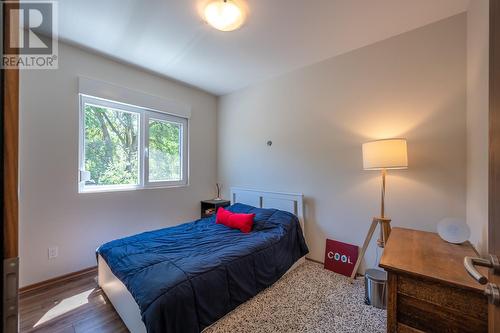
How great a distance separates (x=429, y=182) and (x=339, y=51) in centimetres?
173

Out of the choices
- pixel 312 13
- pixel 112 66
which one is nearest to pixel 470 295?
pixel 312 13

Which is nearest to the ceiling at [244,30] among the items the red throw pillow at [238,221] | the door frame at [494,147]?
the door frame at [494,147]

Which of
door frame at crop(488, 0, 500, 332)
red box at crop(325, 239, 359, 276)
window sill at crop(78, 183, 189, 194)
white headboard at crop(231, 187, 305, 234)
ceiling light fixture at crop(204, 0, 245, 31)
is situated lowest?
red box at crop(325, 239, 359, 276)

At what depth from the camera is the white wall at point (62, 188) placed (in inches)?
86.3

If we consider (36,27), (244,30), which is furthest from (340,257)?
(36,27)

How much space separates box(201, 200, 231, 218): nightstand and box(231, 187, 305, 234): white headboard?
0.18 m

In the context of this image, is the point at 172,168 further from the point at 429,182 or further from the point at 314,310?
the point at 429,182

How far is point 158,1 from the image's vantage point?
5.94 ft

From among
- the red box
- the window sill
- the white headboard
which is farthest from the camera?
the white headboard

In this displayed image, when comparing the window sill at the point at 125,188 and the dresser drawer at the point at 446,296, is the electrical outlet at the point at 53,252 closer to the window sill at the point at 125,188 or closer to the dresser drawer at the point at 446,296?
the window sill at the point at 125,188

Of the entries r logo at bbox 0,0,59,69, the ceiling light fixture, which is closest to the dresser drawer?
the ceiling light fixture

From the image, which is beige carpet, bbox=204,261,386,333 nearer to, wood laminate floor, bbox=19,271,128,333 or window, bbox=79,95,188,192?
wood laminate floor, bbox=19,271,128,333

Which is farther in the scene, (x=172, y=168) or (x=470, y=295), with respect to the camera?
(x=172, y=168)

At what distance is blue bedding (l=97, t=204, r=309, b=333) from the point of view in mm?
1410
